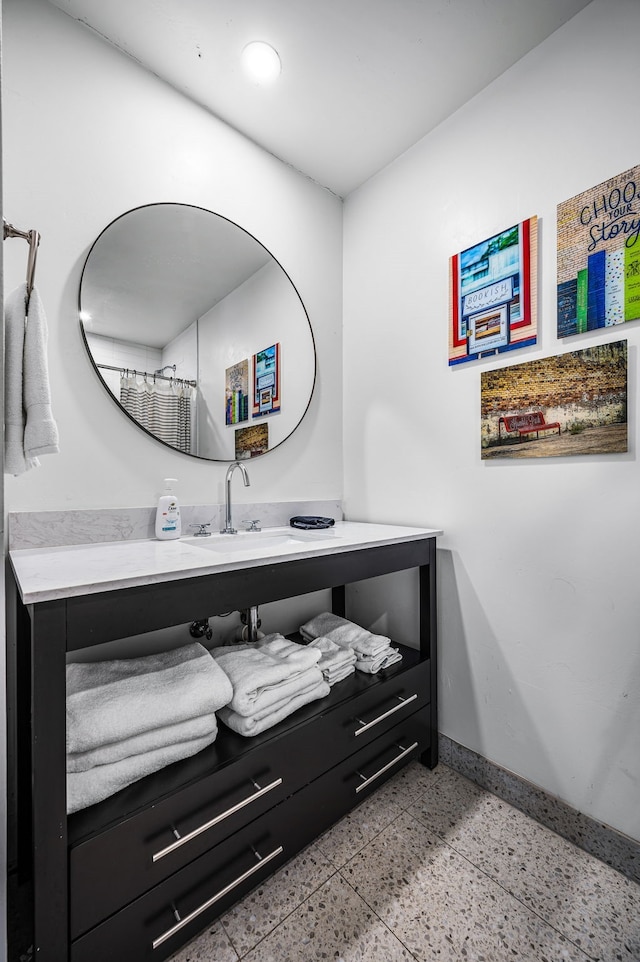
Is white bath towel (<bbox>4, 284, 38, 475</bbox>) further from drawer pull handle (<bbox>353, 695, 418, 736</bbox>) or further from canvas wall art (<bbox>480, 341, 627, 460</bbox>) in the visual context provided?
canvas wall art (<bbox>480, 341, 627, 460</bbox>)

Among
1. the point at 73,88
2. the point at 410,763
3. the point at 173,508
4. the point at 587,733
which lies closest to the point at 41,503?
the point at 173,508

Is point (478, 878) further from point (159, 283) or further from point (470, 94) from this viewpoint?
point (470, 94)

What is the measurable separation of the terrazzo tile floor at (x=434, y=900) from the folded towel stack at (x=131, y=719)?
0.47 m

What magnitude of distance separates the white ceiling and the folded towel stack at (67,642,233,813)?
1.91 m

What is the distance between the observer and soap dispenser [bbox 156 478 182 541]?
56.2 inches

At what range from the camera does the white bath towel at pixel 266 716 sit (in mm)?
1093

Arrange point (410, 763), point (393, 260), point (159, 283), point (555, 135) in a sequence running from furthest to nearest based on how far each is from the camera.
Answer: point (393, 260)
point (410, 763)
point (159, 283)
point (555, 135)

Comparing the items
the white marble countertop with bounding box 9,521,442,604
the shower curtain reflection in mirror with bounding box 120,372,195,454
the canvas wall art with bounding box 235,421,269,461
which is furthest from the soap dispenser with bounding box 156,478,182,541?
the canvas wall art with bounding box 235,421,269,461

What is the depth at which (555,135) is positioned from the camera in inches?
53.6

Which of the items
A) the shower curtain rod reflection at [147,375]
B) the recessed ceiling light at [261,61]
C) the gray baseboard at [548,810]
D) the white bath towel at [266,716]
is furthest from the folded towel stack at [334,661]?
the recessed ceiling light at [261,61]

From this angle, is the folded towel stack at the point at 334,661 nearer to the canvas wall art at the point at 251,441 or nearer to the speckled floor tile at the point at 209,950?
the speckled floor tile at the point at 209,950

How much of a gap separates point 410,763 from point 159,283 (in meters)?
2.00

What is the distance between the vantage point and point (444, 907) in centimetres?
109

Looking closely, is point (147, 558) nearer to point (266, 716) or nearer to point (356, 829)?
point (266, 716)
